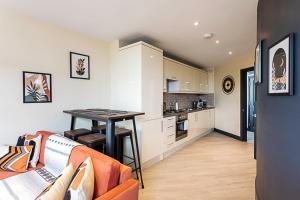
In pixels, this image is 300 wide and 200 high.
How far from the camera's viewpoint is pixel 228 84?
204 inches

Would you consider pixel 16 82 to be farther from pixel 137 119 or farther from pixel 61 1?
pixel 137 119

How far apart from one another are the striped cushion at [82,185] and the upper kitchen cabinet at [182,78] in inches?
106

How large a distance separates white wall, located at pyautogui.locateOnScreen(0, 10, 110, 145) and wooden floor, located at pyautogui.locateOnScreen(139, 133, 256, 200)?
1.51 metres

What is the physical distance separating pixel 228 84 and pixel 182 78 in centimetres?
180

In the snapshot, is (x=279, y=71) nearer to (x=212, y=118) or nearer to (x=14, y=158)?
(x=14, y=158)

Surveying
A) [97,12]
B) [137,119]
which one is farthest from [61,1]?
[137,119]

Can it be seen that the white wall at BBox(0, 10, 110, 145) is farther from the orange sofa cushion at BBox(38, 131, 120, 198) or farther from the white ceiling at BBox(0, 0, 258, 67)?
the orange sofa cushion at BBox(38, 131, 120, 198)

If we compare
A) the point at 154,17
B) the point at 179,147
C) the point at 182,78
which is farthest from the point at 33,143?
the point at 182,78

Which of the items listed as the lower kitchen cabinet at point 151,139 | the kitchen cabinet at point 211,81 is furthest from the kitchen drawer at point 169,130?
the kitchen cabinet at point 211,81

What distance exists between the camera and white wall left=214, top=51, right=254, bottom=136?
15.5 ft

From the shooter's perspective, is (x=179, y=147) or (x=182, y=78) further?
(x=182, y=78)

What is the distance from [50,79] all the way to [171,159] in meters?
2.55

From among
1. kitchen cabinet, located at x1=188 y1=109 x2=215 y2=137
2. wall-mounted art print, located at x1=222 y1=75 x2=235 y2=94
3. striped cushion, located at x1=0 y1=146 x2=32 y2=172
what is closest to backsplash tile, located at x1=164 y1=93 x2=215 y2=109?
kitchen cabinet, located at x1=188 y1=109 x2=215 y2=137

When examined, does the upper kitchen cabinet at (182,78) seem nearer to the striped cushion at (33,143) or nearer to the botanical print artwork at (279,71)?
the botanical print artwork at (279,71)
